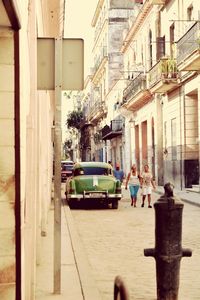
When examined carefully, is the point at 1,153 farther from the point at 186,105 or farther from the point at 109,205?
the point at 186,105

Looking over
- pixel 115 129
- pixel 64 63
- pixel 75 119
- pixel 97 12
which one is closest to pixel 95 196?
pixel 64 63

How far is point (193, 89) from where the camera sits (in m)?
25.6

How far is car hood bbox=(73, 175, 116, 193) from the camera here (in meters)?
19.4

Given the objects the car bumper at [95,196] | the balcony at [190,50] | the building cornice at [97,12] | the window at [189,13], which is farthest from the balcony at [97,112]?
the car bumper at [95,196]

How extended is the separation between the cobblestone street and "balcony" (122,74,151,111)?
54.9ft

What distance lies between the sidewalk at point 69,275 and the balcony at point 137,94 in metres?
23.8

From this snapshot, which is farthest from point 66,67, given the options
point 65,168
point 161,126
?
point 65,168

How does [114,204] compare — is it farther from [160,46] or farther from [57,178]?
[160,46]

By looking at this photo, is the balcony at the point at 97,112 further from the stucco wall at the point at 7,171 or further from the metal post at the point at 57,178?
the stucco wall at the point at 7,171

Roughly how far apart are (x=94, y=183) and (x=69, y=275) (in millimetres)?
11999

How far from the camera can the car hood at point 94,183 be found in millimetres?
19391

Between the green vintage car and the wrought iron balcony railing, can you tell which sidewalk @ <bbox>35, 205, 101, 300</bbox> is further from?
the wrought iron balcony railing

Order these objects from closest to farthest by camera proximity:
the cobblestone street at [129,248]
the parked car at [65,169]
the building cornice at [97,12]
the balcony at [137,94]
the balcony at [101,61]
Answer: the cobblestone street at [129,248] < the balcony at [137,94] < the parked car at [65,169] < the balcony at [101,61] < the building cornice at [97,12]

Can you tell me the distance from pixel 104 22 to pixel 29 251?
50.3 meters
